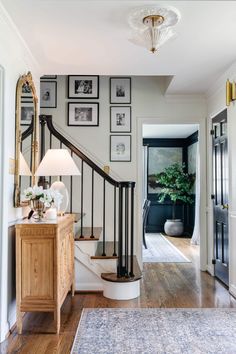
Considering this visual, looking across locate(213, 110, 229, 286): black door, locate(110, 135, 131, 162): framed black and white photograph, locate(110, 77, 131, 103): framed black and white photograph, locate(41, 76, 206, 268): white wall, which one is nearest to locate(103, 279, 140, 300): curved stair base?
locate(213, 110, 229, 286): black door

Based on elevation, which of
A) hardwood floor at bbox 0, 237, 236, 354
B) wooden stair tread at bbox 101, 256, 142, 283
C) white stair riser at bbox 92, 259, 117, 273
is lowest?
hardwood floor at bbox 0, 237, 236, 354

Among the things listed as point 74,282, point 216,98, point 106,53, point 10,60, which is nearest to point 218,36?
point 106,53

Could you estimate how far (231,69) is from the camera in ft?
12.0

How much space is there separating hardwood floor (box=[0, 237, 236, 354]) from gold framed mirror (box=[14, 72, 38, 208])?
1046mm

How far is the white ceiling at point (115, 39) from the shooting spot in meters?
2.46

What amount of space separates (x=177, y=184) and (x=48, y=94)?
14.3ft

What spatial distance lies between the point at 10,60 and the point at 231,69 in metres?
2.33

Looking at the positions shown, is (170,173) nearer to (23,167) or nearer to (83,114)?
(83,114)

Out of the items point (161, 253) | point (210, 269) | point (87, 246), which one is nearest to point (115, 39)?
point (87, 246)

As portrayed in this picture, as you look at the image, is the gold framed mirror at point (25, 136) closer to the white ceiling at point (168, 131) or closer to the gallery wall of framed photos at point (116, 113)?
the gallery wall of framed photos at point (116, 113)

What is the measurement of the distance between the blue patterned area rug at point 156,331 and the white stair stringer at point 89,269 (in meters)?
0.58

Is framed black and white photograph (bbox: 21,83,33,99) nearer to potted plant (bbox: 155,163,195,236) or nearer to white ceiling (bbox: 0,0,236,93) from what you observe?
white ceiling (bbox: 0,0,236,93)

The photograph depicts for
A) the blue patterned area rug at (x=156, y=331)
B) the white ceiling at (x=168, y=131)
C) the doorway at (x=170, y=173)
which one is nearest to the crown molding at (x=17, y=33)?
the blue patterned area rug at (x=156, y=331)

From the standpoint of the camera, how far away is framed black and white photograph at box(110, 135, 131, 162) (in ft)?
15.8
